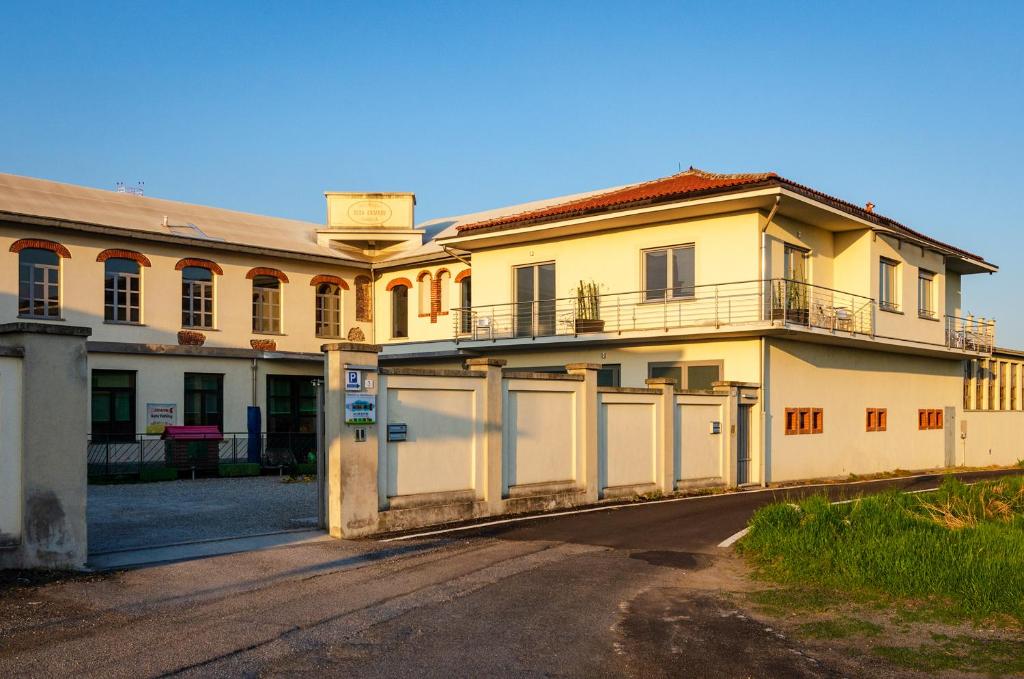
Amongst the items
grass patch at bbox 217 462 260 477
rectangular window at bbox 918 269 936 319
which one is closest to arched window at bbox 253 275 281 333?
grass patch at bbox 217 462 260 477

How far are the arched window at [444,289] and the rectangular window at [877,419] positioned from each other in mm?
13154

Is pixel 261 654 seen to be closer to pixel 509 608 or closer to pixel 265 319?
pixel 509 608

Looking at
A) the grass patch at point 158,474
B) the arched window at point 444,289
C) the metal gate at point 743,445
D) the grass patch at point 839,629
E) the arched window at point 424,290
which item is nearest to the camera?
the grass patch at point 839,629

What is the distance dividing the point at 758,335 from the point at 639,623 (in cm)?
1564

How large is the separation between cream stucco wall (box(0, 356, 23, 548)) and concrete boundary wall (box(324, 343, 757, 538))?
4.24m

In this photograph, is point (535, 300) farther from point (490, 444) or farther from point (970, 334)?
point (970, 334)

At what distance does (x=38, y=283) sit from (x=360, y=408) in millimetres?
15854

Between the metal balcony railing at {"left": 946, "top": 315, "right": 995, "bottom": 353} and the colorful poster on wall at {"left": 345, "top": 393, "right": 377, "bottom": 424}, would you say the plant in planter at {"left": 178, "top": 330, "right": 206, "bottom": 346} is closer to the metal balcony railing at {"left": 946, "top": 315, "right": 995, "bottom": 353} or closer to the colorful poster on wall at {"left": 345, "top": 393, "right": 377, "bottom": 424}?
the colorful poster on wall at {"left": 345, "top": 393, "right": 377, "bottom": 424}

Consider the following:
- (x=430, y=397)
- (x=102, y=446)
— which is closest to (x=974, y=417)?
(x=430, y=397)

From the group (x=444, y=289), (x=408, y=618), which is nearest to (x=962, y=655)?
(x=408, y=618)

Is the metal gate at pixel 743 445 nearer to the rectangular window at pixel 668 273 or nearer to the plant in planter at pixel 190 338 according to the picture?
the rectangular window at pixel 668 273

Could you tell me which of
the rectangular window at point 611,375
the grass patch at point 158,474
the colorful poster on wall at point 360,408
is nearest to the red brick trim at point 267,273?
the grass patch at point 158,474

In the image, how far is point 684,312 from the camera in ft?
79.2

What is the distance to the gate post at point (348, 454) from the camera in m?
13.0
